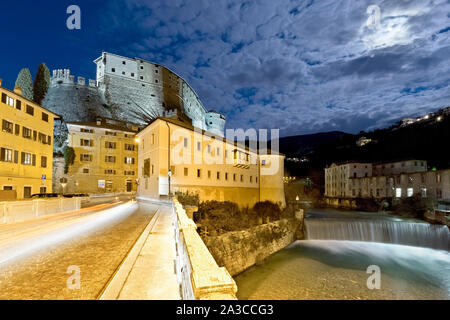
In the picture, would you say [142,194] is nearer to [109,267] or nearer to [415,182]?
[109,267]

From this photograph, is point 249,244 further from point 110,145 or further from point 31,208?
point 110,145

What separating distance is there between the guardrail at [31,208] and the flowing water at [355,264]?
46.5 feet

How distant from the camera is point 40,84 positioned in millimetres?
57219

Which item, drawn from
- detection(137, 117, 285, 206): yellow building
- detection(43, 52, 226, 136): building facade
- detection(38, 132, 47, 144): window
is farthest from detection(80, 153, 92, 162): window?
detection(43, 52, 226, 136): building facade

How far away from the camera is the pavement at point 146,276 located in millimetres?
3904

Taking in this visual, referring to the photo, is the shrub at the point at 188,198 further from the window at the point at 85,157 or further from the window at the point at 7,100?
the window at the point at 85,157

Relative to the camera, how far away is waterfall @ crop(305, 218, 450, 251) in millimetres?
26703

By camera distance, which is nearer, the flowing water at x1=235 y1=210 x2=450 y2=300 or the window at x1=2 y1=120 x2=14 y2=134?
the flowing water at x1=235 y1=210 x2=450 y2=300

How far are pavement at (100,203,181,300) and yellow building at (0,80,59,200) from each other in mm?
18512

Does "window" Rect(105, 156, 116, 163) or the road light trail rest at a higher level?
"window" Rect(105, 156, 116, 163)

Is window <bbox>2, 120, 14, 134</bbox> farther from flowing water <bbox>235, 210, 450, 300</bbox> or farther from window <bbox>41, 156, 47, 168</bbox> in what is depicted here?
flowing water <bbox>235, 210, 450, 300</bbox>

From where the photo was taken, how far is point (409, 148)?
71000mm

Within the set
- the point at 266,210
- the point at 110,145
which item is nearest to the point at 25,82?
the point at 110,145
